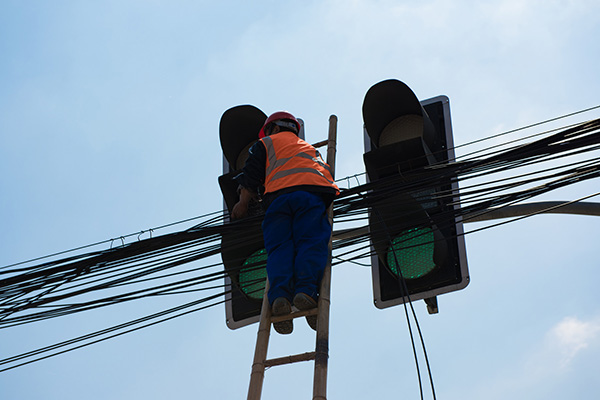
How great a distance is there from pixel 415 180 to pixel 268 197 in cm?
102

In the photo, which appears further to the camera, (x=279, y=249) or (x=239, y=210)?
(x=239, y=210)

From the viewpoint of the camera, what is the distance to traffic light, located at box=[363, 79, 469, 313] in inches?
193

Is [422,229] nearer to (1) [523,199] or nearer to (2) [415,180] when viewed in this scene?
(2) [415,180]

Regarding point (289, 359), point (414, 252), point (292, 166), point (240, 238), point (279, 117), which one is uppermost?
point (279, 117)

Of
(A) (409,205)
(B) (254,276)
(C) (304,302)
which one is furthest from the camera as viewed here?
(B) (254,276)

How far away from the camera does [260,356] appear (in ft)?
11.8

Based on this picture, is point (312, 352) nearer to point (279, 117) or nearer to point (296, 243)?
point (296, 243)

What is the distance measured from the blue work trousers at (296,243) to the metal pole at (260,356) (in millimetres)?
106

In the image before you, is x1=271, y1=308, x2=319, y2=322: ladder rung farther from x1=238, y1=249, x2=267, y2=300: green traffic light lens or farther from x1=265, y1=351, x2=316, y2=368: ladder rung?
x1=238, y1=249, x2=267, y2=300: green traffic light lens

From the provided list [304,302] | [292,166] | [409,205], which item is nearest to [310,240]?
[304,302]

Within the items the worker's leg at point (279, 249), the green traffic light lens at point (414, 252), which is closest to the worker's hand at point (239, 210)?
the worker's leg at point (279, 249)

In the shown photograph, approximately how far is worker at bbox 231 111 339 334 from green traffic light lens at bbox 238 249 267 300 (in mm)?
530

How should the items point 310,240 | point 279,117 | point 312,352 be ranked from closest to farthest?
1. point 312,352
2. point 310,240
3. point 279,117

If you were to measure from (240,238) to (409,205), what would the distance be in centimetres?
123
